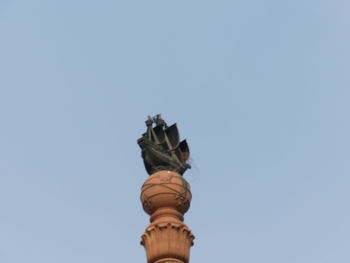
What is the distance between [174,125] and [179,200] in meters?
3.75

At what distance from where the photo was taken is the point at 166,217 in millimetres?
30312

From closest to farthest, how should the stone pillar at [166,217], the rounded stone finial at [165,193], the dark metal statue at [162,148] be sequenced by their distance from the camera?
the stone pillar at [166,217] < the rounded stone finial at [165,193] < the dark metal statue at [162,148]

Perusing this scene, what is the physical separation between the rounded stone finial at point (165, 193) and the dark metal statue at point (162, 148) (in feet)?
3.68

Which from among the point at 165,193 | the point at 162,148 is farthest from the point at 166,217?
the point at 162,148

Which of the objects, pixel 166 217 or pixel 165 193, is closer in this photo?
pixel 166 217

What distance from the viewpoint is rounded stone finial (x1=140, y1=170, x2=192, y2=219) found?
3072 cm

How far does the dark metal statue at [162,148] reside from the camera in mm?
32500

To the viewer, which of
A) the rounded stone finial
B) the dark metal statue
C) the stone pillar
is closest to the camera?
the stone pillar

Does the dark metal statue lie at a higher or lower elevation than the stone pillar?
higher

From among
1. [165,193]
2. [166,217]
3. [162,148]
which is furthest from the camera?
[162,148]

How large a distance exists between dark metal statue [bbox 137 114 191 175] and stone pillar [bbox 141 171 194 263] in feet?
3.16

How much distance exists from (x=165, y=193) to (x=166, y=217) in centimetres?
83

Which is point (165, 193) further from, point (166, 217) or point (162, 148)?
point (162, 148)

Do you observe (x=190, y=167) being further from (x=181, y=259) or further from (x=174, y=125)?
(x=181, y=259)
